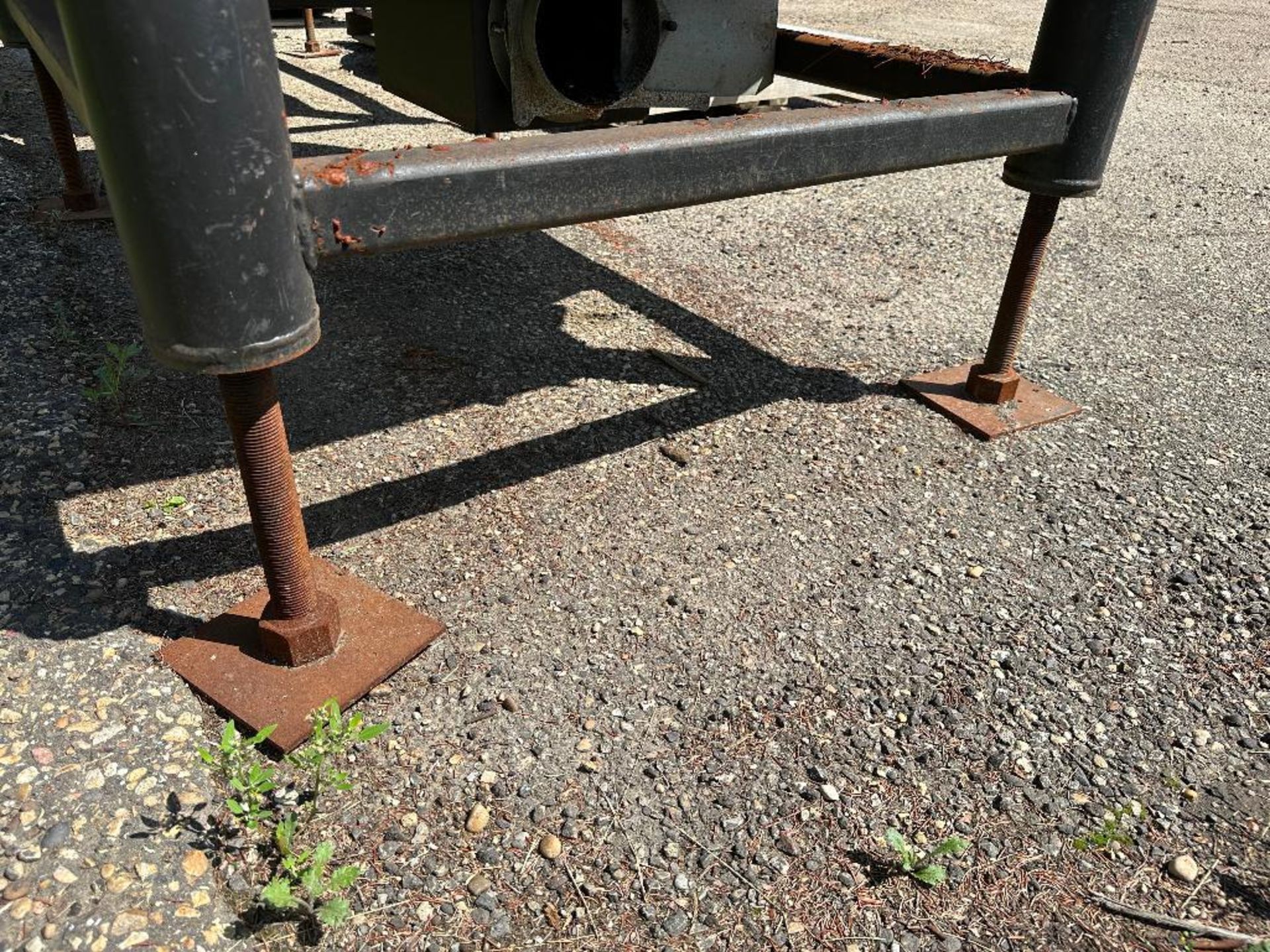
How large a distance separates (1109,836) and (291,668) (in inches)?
64.4

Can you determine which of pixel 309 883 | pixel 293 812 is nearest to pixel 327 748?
pixel 293 812

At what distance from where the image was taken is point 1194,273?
4.43 meters

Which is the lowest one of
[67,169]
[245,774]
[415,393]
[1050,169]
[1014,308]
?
[415,393]

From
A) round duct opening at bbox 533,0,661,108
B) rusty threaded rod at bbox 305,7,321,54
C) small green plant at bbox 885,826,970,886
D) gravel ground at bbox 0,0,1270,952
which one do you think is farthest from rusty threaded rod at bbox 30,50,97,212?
small green plant at bbox 885,826,970,886

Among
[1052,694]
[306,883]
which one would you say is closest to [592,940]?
[306,883]

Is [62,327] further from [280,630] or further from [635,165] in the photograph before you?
[635,165]

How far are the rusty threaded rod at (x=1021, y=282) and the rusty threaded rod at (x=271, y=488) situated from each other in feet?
7.29

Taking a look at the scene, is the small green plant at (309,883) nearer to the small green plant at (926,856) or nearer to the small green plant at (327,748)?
the small green plant at (327,748)

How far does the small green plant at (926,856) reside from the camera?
1692mm

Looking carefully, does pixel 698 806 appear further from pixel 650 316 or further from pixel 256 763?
pixel 650 316

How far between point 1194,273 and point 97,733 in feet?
15.2

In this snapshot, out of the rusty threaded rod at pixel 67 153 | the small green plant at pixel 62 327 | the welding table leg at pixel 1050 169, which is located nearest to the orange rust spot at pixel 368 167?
the welding table leg at pixel 1050 169

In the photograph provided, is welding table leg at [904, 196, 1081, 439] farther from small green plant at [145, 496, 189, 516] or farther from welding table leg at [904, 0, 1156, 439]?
small green plant at [145, 496, 189, 516]

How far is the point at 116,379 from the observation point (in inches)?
115
